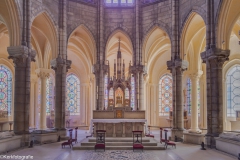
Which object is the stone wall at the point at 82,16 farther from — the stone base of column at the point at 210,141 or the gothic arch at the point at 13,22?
the stone base of column at the point at 210,141

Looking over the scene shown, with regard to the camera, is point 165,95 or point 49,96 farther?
point 165,95

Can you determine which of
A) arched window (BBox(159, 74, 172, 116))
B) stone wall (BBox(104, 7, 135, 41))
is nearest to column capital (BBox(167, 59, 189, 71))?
stone wall (BBox(104, 7, 135, 41))

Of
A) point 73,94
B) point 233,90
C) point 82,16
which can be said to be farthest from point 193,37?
point 73,94

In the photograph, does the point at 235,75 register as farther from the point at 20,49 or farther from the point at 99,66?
the point at 20,49

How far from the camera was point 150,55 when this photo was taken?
93.0ft

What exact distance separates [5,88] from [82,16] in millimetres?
12398

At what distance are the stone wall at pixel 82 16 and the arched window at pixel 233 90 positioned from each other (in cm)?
1287

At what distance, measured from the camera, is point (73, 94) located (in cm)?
3441

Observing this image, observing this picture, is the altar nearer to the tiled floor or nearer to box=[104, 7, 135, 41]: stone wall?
the tiled floor

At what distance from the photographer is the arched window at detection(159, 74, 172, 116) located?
110 ft

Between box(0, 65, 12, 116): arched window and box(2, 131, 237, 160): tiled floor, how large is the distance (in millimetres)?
15489

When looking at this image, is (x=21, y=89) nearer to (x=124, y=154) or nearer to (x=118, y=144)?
(x=118, y=144)

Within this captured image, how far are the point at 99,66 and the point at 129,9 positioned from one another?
553 centimetres

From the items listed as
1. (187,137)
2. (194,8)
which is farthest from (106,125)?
(194,8)
